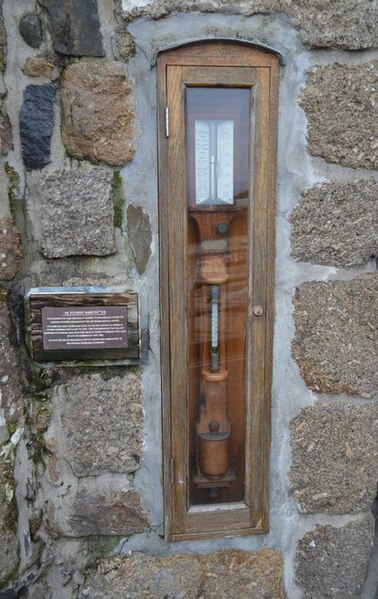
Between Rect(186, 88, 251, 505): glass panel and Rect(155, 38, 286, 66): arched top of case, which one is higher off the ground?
Rect(155, 38, 286, 66): arched top of case

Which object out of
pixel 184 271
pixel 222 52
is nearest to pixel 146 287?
pixel 184 271

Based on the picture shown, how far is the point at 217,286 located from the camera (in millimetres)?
1101

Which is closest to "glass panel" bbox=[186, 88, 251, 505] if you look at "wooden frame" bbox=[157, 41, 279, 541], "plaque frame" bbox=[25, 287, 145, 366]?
"wooden frame" bbox=[157, 41, 279, 541]

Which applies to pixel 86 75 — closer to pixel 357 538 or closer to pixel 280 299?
pixel 280 299

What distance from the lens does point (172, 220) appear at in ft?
3.40

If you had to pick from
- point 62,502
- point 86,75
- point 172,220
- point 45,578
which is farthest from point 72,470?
point 86,75

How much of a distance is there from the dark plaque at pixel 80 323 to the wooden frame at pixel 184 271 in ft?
0.27

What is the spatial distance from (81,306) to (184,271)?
0.24 metres

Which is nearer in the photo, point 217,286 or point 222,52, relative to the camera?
point 222,52

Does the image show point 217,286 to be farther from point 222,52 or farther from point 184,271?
point 222,52

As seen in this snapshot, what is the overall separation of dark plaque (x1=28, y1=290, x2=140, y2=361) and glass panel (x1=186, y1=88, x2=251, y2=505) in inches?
5.9

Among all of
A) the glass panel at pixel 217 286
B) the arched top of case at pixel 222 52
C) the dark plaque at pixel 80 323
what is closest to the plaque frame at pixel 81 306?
the dark plaque at pixel 80 323

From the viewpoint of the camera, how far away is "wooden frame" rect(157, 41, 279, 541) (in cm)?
100

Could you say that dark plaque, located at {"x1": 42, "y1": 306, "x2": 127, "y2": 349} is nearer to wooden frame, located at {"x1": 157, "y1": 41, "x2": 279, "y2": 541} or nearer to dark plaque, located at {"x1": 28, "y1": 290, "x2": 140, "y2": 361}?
dark plaque, located at {"x1": 28, "y1": 290, "x2": 140, "y2": 361}
